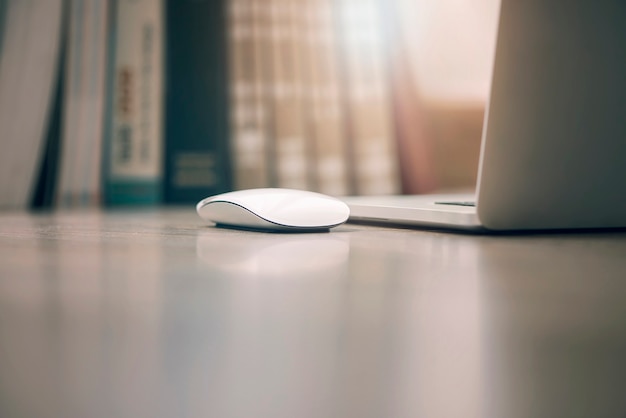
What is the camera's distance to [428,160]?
264 cm

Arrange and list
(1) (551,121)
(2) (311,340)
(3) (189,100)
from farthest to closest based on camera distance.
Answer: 1. (3) (189,100)
2. (1) (551,121)
3. (2) (311,340)

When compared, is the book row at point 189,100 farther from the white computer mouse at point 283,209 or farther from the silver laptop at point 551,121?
the silver laptop at point 551,121

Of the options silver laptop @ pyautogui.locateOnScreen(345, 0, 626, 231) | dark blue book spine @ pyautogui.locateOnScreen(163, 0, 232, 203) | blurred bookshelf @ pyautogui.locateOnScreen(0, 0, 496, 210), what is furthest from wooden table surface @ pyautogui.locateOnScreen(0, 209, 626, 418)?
dark blue book spine @ pyautogui.locateOnScreen(163, 0, 232, 203)

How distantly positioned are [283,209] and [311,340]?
0.56 m

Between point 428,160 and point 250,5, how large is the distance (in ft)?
2.86

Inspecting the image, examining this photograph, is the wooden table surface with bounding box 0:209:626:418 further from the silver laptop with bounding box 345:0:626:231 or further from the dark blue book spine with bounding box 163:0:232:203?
the dark blue book spine with bounding box 163:0:232:203

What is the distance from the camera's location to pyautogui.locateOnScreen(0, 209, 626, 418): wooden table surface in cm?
22

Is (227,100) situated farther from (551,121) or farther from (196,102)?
(551,121)

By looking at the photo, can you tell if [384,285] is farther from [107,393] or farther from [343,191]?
[343,191]

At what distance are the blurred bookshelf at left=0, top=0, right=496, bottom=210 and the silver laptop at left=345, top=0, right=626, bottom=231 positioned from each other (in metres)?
1.06

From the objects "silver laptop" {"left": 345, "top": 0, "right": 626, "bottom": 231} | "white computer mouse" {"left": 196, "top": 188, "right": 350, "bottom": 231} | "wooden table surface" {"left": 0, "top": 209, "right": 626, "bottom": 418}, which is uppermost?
"silver laptop" {"left": 345, "top": 0, "right": 626, "bottom": 231}

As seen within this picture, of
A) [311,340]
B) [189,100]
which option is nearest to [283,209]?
[311,340]

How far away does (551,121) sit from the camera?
787 mm

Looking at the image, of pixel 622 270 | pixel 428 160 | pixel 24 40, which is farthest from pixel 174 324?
pixel 428 160
